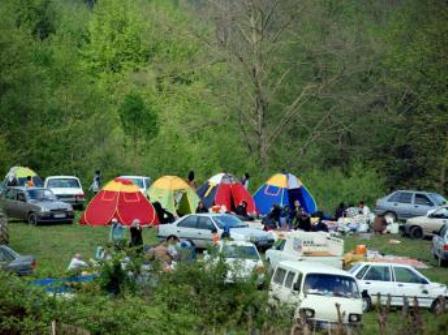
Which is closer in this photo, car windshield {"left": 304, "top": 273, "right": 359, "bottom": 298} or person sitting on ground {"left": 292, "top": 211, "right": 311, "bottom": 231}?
car windshield {"left": 304, "top": 273, "right": 359, "bottom": 298}

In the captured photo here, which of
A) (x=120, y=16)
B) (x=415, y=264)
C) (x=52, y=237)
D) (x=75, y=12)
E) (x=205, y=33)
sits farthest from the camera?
(x=75, y=12)

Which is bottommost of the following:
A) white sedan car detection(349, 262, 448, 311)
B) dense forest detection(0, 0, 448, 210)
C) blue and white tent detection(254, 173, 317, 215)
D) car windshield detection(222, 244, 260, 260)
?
white sedan car detection(349, 262, 448, 311)

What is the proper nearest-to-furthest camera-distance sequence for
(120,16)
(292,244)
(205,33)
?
(292,244), (205,33), (120,16)

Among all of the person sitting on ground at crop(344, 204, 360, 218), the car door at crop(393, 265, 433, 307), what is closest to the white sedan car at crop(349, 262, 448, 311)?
the car door at crop(393, 265, 433, 307)

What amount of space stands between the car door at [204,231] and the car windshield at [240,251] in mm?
5483

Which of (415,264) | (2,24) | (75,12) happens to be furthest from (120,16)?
(415,264)

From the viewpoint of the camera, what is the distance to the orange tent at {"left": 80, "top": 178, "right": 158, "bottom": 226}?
37688 millimetres

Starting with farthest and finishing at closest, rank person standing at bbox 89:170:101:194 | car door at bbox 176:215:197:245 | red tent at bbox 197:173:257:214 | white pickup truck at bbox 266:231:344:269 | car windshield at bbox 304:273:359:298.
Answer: person standing at bbox 89:170:101:194 < red tent at bbox 197:173:257:214 < car door at bbox 176:215:197:245 < white pickup truck at bbox 266:231:344:269 < car windshield at bbox 304:273:359:298

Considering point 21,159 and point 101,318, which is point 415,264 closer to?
point 101,318

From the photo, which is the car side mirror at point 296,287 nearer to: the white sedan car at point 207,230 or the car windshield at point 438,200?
the white sedan car at point 207,230

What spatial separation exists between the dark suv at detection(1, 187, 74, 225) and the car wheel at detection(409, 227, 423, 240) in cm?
1237

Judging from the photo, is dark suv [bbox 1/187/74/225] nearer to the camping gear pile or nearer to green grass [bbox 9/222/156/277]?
green grass [bbox 9/222/156/277]

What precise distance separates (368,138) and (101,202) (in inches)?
959

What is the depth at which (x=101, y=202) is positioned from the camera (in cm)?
3803
